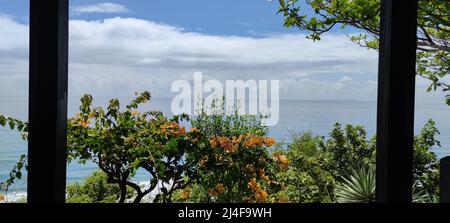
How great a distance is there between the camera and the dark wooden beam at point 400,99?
1.83 metres

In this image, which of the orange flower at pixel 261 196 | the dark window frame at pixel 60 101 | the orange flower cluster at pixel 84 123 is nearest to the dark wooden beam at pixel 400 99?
the dark window frame at pixel 60 101

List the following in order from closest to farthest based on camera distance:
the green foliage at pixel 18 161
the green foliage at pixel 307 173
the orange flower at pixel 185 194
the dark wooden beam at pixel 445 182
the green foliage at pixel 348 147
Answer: the dark wooden beam at pixel 445 182
the green foliage at pixel 18 161
the orange flower at pixel 185 194
the green foliage at pixel 307 173
the green foliage at pixel 348 147

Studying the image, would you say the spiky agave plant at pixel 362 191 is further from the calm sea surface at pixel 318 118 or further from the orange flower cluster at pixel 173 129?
the orange flower cluster at pixel 173 129

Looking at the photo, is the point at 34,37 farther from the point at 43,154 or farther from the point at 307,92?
the point at 307,92

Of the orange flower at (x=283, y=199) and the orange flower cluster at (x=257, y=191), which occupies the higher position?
the orange flower cluster at (x=257, y=191)

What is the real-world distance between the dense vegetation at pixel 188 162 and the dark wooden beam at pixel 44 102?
1.10 m

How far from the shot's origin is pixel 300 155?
3738mm

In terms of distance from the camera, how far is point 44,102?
181cm

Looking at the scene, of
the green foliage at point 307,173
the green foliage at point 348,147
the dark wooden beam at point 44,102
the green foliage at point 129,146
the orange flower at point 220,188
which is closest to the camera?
the dark wooden beam at point 44,102

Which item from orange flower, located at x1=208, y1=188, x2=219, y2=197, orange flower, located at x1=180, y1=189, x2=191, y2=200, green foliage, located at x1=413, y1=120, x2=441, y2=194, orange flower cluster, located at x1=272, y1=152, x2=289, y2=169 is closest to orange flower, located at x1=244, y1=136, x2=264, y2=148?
orange flower cluster, located at x1=272, y1=152, x2=289, y2=169

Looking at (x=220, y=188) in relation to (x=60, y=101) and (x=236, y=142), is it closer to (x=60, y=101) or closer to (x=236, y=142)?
(x=236, y=142)

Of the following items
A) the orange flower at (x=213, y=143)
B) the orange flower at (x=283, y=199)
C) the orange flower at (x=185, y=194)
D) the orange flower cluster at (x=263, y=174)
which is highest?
the orange flower at (x=213, y=143)

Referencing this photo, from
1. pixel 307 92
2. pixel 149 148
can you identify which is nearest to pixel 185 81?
pixel 149 148

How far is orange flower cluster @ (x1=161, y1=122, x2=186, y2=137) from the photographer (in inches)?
123
